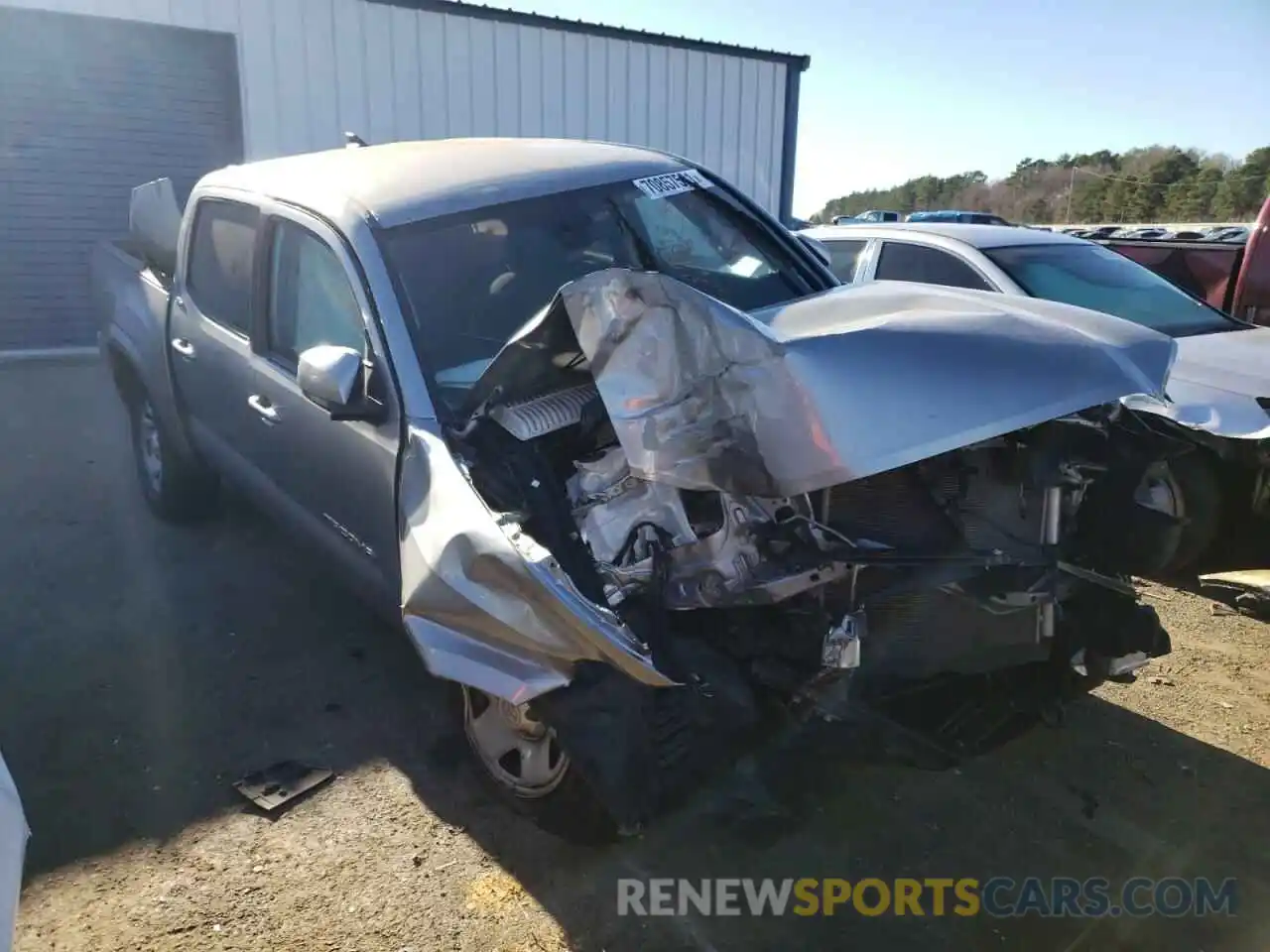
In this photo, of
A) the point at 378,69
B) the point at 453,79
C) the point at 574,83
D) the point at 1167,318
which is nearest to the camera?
the point at 1167,318

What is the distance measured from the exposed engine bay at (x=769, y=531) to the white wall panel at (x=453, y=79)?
8624 millimetres

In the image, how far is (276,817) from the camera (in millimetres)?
3010

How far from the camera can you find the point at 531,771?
2.82m

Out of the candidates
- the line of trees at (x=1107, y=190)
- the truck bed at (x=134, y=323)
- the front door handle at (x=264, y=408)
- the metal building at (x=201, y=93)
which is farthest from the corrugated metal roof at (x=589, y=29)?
the line of trees at (x=1107, y=190)

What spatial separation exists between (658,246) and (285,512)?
1791 millimetres

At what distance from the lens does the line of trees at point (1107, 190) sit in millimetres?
33250

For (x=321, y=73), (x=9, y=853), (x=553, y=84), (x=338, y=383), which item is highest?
(x=553, y=84)

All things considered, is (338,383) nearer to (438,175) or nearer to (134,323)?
(438,175)

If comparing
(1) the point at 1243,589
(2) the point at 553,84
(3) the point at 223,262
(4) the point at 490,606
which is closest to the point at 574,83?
(2) the point at 553,84

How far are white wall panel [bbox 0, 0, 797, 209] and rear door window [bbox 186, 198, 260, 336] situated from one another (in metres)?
6.05

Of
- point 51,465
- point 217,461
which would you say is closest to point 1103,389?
point 217,461

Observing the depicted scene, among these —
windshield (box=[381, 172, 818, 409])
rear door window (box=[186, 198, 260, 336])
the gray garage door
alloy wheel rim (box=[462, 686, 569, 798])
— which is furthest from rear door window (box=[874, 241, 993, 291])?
the gray garage door

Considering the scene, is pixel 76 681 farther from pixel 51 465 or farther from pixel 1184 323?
pixel 1184 323

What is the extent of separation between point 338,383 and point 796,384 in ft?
4.41
